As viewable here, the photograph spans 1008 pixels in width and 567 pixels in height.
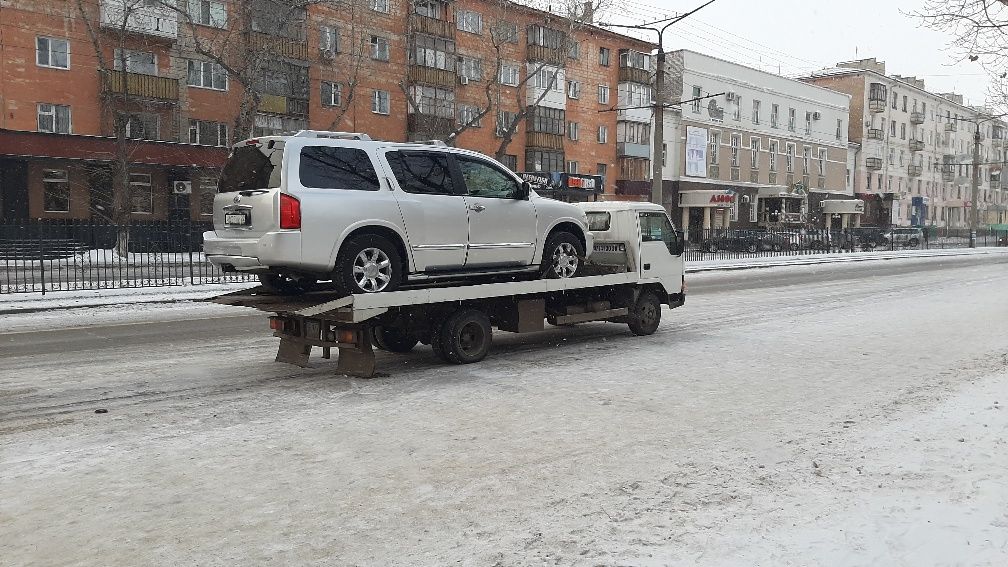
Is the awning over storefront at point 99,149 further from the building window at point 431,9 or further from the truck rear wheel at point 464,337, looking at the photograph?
the truck rear wheel at point 464,337

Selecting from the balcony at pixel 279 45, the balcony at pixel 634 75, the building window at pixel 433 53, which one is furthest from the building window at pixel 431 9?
the balcony at pixel 634 75

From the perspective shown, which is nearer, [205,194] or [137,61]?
[137,61]

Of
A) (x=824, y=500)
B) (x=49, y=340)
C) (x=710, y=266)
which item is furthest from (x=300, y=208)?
(x=710, y=266)

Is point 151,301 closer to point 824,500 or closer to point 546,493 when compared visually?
point 546,493

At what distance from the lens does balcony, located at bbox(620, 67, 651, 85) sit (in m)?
54.0

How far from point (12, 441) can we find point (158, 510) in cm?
211

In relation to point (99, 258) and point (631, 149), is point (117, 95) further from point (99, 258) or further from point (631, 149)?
point (631, 149)

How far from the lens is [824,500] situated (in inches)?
185

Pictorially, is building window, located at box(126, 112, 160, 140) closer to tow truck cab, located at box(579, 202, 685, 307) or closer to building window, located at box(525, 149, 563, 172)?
building window, located at box(525, 149, 563, 172)

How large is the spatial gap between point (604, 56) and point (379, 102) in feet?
62.0

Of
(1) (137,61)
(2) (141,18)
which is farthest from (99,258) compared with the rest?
(1) (137,61)

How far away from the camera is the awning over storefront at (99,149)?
31234 mm

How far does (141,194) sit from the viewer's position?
1430 inches

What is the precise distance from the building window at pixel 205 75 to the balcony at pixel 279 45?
314 cm
